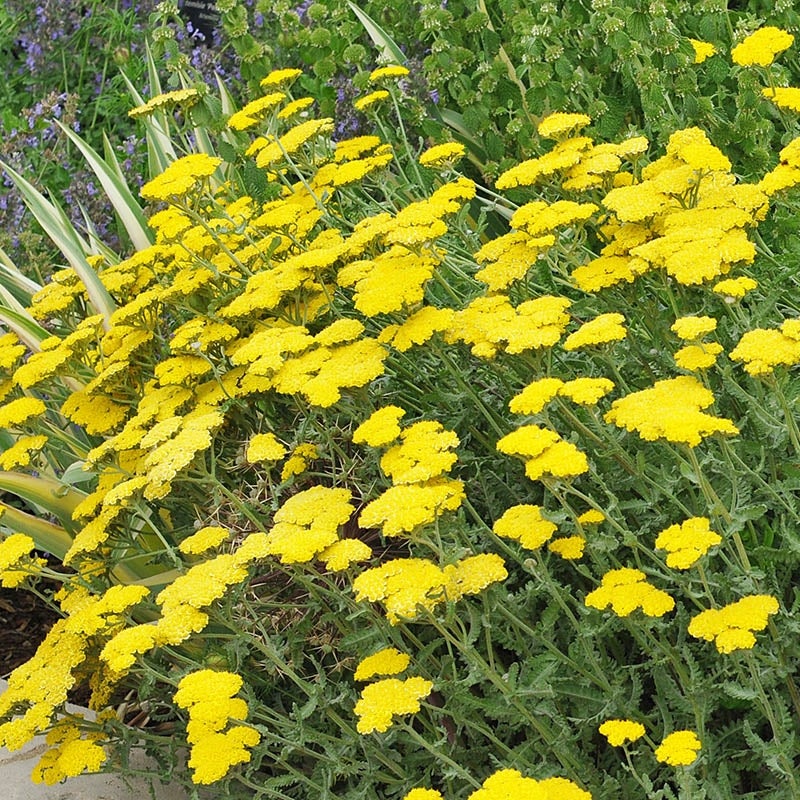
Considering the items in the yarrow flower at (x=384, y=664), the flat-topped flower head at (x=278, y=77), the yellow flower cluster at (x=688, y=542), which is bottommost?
the yarrow flower at (x=384, y=664)

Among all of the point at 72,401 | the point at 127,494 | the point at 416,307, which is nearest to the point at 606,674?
the point at 416,307

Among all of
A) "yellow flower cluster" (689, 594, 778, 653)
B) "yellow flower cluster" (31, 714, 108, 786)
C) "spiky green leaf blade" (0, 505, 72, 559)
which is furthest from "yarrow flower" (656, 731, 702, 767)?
"spiky green leaf blade" (0, 505, 72, 559)

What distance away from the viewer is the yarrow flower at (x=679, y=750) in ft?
5.39

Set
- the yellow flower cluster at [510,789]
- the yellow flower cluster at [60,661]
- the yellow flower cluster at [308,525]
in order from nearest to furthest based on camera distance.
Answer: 1. the yellow flower cluster at [510,789]
2. the yellow flower cluster at [308,525]
3. the yellow flower cluster at [60,661]

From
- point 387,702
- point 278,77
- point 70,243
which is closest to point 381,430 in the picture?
point 387,702

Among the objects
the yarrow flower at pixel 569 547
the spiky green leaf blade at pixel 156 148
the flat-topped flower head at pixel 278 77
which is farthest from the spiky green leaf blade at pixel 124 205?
the yarrow flower at pixel 569 547

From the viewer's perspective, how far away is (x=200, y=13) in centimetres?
546

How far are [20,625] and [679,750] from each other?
8.45 ft

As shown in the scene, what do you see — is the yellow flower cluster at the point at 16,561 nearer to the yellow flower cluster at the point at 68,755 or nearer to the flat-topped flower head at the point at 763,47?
the yellow flower cluster at the point at 68,755

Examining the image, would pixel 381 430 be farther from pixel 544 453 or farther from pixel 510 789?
pixel 510 789

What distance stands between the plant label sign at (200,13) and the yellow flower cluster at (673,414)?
4096mm

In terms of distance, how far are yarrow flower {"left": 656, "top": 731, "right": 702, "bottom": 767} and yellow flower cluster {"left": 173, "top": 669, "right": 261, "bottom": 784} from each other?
25.3 inches

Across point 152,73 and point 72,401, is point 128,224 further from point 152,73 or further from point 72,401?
point 72,401

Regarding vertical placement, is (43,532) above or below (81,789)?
above
